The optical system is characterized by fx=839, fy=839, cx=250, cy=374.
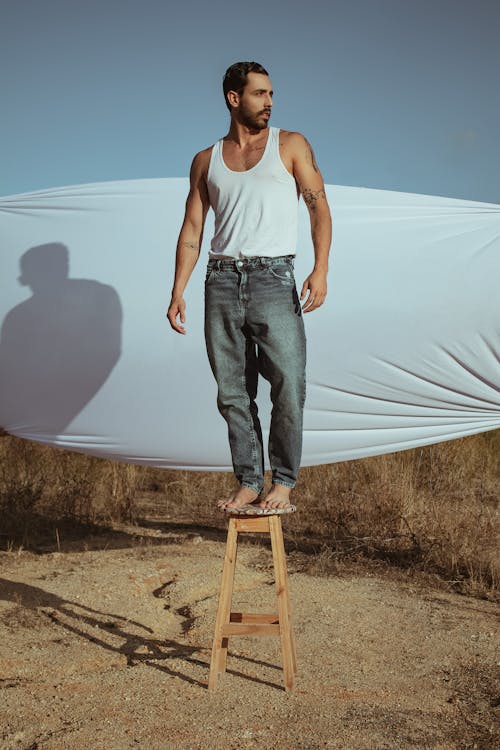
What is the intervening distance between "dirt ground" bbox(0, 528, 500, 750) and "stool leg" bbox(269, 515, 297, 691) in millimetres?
71

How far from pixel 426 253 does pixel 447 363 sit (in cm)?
55

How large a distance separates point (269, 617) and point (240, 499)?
412 mm

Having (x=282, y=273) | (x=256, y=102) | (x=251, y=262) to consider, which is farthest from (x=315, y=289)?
(x=256, y=102)

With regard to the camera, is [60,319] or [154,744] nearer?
[154,744]

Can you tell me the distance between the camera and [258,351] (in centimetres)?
263

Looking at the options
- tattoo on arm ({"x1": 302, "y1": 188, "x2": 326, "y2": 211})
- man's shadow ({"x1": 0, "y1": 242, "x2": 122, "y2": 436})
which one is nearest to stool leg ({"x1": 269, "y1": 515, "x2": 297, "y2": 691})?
tattoo on arm ({"x1": 302, "y1": 188, "x2": 326, "y2": 211})

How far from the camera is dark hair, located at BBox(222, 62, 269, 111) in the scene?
8.61 ft

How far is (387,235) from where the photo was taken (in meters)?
4.21

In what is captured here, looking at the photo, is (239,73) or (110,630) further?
(110,630)

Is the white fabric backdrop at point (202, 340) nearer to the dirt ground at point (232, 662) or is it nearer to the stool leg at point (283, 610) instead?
the dirt ground at point (232, 662)

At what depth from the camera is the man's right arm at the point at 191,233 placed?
9.05 feet

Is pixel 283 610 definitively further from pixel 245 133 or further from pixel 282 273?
pixel 245 133

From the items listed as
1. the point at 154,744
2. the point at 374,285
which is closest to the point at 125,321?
the point at 374,285

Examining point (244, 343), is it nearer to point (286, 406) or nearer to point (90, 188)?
point (286, 406)
